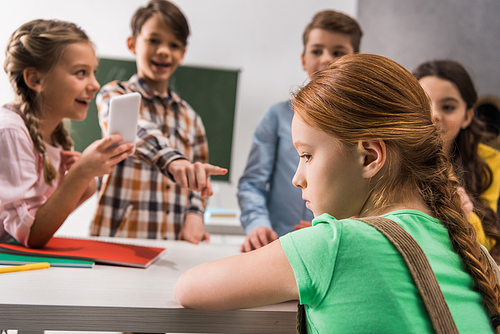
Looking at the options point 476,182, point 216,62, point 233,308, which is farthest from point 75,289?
point 216,62

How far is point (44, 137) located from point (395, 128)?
103cm

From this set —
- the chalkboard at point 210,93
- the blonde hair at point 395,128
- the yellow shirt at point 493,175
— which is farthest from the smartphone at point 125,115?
the chalkboard at point 210,93

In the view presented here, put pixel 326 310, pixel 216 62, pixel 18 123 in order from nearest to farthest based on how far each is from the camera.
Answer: pixel 326 310 → pixel 18 123 → pixel 216 62

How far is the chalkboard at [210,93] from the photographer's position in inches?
137

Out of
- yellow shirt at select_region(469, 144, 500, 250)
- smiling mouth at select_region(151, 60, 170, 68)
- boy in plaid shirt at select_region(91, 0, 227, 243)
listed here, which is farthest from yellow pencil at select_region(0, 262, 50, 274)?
yellow shirt at select_region(469, 144, 500, 250)

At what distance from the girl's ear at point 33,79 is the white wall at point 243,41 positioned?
2.60 metres

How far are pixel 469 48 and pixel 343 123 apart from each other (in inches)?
135

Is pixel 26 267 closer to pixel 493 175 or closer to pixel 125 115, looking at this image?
pixel 125 115

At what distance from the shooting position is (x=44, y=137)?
1164 mm

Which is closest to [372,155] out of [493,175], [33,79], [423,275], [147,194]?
[423,275]

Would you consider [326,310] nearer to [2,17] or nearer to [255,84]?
[255,84]

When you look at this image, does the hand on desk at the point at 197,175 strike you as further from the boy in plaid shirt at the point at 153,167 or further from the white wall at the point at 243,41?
the white wall at the point at 243,41

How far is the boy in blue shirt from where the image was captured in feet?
5.06

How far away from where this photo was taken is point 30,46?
108 centimetres
